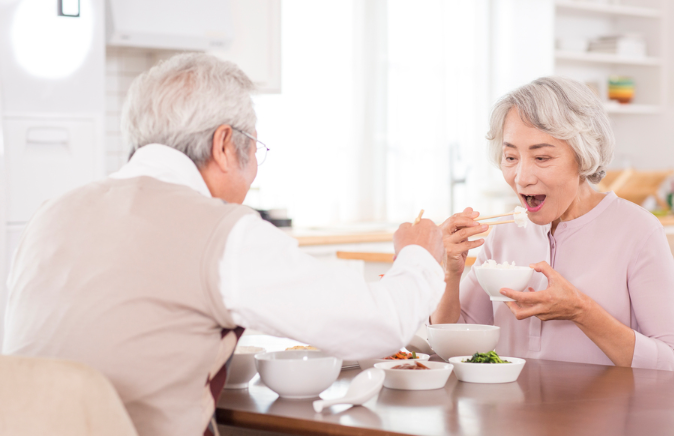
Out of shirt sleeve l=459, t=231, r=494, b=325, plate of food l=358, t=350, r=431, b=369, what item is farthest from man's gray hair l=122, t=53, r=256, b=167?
shirt sleeve l=459, t=231, r=494, b=325

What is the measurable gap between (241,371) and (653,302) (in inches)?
39.7

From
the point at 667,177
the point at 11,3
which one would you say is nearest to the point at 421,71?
the point at 667,177

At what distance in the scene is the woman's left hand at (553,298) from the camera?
178 centimetres

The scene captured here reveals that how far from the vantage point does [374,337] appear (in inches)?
49.4

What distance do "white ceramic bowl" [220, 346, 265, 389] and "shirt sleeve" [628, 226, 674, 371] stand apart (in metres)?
0.90

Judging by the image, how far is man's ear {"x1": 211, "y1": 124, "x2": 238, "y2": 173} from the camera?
137cm

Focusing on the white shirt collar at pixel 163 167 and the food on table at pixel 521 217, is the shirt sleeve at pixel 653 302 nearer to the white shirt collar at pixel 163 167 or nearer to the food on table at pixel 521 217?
the food on table at pixel 521 217

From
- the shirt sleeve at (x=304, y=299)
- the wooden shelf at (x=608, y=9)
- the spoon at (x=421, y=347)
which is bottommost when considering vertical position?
the spoon at (x=421, y=347)

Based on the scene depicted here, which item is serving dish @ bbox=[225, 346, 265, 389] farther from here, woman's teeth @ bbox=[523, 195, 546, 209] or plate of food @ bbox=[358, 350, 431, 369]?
woman's teeth @ bbox=[523, 195, 546, 209]

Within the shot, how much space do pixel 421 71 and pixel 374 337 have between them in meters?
4.37

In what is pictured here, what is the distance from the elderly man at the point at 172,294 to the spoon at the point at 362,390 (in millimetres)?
112

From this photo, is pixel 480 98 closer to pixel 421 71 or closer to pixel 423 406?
pixel 421 71

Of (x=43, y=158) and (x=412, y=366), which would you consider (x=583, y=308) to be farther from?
(x=43, y=158)

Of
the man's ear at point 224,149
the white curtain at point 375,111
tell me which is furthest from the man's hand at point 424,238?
the white curtain at point 375,111
